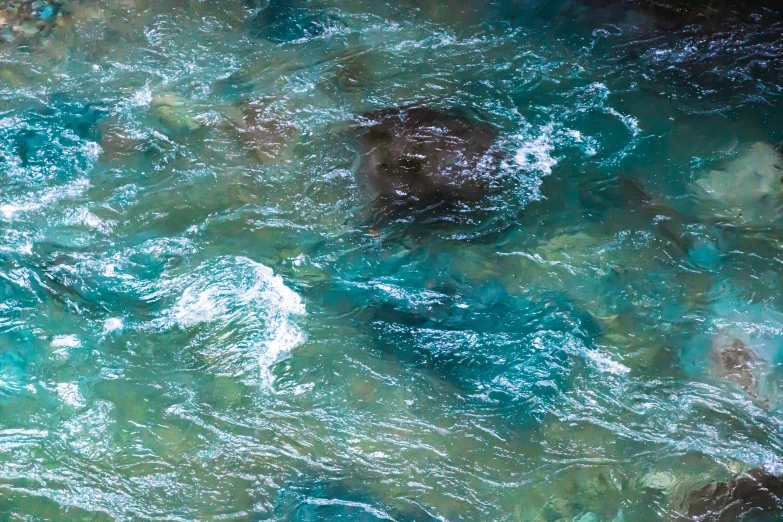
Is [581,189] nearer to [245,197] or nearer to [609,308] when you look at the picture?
[609,308]

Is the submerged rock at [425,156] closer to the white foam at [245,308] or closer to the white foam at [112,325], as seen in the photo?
the white foam at [245,308]

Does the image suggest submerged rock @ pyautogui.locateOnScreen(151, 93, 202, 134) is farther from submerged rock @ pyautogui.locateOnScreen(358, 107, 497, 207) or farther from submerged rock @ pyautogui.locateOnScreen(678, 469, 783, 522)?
submerged rock @ pyautogui.locateOnScreen(678, 469, 783, 522)

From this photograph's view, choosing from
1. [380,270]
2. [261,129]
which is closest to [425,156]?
[380,270]

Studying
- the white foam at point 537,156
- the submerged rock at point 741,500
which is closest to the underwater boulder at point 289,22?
the white foam at point 537,156

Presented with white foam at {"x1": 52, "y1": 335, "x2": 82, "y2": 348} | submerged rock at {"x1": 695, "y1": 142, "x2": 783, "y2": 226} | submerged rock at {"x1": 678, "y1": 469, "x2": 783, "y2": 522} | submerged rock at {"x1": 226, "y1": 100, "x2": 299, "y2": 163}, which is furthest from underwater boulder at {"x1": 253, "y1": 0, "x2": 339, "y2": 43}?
submerged rock at {"x1": 678, "y1": 469, "x2": 783, "y2": 522}

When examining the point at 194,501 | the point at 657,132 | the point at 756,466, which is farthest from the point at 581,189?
the point at 194,501

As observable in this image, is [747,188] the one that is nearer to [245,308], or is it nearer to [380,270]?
[380,270]
